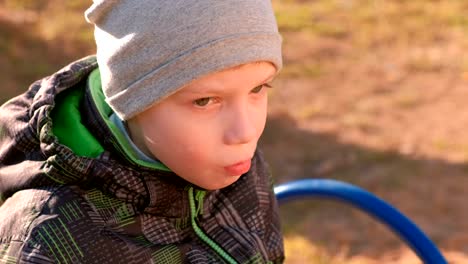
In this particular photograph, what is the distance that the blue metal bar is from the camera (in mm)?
1880

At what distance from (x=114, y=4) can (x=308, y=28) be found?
4094mm

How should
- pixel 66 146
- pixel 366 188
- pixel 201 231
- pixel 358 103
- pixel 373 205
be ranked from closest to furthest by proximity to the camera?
pixel 66 146, pixel 201 231, pixel 373 205, pixel 366 188, pixel 358 103

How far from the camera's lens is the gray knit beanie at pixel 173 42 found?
1356mm

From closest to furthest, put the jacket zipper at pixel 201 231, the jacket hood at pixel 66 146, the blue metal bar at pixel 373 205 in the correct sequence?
the jacket hood at pixel 66 146
the jacket zipper at pixel 201 231
the blue metal bar at pixel 373 205

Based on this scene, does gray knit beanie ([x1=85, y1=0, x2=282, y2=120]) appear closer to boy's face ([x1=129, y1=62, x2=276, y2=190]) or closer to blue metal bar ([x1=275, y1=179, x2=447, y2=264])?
boy's face ([x1=129, y1=62, x2=276, y2=190])

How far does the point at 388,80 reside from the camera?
180 inches

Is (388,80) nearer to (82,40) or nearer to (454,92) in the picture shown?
(454,92)

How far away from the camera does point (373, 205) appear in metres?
1.94

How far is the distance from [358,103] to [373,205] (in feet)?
8.04

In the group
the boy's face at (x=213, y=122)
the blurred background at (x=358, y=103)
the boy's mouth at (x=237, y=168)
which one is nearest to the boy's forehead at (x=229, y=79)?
the boy's face at (x=213, y=122)

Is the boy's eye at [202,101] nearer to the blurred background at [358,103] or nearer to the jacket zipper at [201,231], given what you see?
the jacket zipper at [201,231]

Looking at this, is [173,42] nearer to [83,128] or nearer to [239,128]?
[239,128]

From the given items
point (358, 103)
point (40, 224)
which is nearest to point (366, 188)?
point (358, 103)

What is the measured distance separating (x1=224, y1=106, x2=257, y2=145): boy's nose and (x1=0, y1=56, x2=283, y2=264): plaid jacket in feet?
0.66
